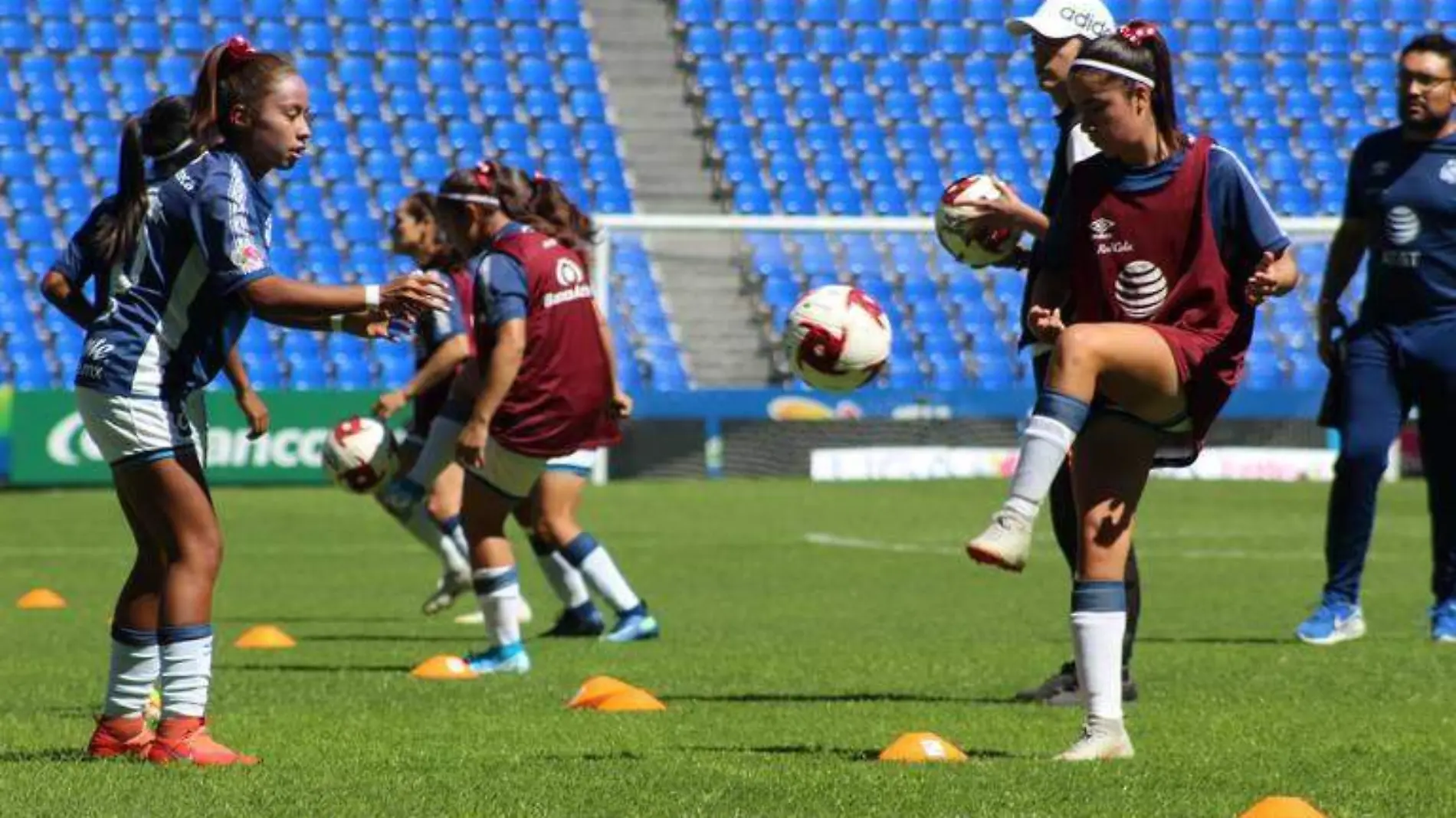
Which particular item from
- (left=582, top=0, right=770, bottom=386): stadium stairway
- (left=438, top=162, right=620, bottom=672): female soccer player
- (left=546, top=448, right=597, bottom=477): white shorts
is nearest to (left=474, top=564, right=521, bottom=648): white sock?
(left=438, top=162, right=620, bottom=672): female soccer player

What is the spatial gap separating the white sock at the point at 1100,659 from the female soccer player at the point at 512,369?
126 inches

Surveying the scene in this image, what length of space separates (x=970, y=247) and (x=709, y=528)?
10.4 metres

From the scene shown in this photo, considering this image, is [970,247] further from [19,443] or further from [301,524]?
[19,443]

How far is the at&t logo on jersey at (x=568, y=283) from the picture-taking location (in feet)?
30.9

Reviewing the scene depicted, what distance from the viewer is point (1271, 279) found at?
573 cm

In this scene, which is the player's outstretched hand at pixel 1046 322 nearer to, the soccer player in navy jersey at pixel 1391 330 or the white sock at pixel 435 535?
the soccer player in navy jersey at pixel 1391 330

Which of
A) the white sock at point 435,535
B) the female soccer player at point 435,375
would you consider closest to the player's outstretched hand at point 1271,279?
the female soccer player at point 435,375

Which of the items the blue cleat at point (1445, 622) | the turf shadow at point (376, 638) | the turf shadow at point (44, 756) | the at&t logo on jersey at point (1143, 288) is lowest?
the blue cleat at point (1445, 622)

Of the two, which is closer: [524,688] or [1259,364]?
[524,688]

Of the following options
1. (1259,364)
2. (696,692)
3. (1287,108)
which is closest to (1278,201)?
(1287,108)

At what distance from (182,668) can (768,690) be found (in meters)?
2.58

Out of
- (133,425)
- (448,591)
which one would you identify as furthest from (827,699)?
(448,591)

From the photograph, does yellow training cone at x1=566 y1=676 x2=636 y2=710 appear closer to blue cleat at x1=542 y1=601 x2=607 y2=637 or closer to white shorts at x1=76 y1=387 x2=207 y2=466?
white shorts at x1=76 y1=387 x2=207 y2=466

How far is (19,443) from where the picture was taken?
A: 21.1m
